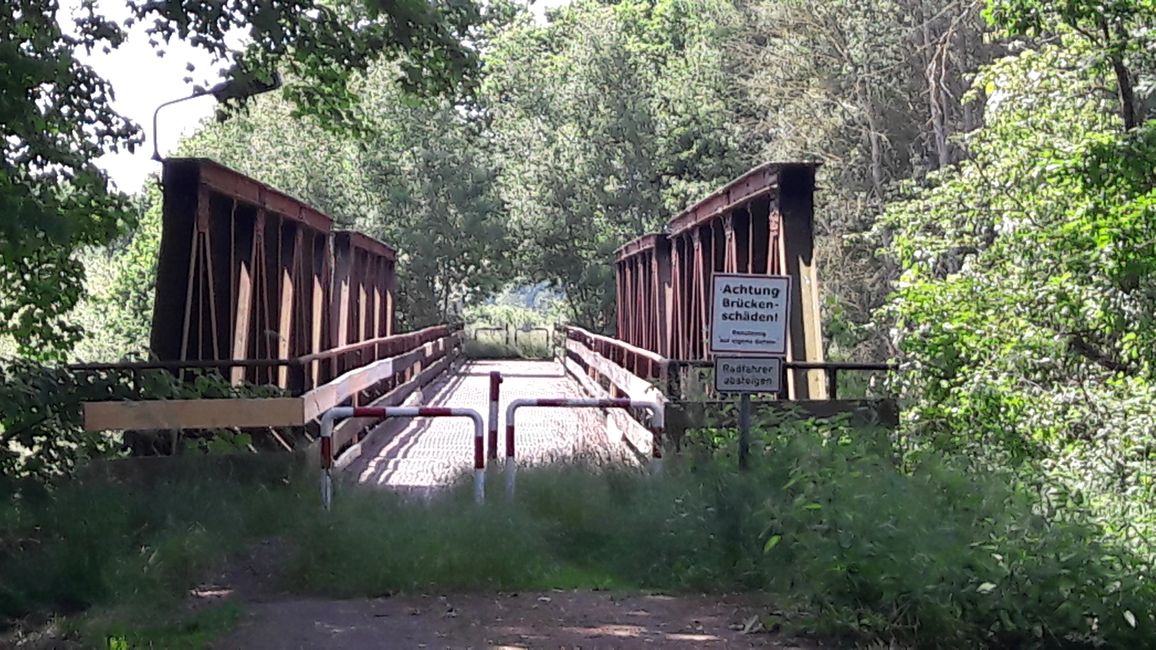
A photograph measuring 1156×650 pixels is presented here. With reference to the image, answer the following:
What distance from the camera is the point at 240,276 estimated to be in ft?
39.9

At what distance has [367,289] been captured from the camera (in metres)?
22.9

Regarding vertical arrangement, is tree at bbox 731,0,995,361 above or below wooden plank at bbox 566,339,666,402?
above

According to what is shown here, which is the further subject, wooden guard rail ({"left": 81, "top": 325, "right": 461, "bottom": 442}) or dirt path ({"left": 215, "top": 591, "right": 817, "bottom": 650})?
wooden guard rail ({"left": 81, "top": 325, "right": 461, "bottom": 442})

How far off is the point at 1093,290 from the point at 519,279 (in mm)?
43742

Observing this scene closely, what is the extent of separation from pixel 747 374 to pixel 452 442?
823 cm

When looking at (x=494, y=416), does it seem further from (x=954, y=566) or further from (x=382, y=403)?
(x=382, y=403)

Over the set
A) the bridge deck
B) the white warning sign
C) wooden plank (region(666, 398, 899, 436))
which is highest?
the white warning sign

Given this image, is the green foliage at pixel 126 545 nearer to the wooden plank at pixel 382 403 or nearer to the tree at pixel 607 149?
the wooden plank at pixel 382 403

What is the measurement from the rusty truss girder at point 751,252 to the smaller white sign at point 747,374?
1.67 m

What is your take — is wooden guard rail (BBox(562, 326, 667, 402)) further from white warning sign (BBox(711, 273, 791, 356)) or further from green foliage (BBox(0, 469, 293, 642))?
green foliage (BBox(0, 469, 293, 642))

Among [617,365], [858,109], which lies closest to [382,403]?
[617,365]

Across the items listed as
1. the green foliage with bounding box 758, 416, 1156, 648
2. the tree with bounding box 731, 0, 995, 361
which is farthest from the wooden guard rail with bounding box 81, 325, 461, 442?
the tree with bounding box 731, 0, 995, 361

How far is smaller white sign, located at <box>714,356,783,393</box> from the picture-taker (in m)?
9.01

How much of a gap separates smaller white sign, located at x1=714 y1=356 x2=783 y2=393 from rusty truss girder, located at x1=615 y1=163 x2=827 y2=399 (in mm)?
1675
